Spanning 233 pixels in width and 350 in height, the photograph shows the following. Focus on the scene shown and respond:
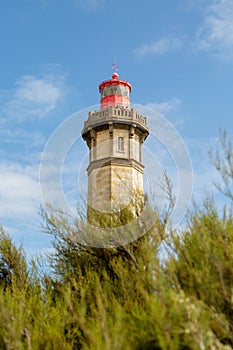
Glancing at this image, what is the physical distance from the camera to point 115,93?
763 inches

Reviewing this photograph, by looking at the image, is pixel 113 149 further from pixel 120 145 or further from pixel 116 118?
pixel 116 118

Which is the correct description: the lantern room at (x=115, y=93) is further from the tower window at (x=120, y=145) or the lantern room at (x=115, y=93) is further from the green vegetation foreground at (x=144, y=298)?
the green vegetation foreground at (x=144, y=298)

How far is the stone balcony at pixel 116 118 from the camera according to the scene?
17.3 meters

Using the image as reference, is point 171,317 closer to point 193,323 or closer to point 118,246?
point 193,323

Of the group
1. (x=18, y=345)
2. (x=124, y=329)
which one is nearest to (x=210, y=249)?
(x=124, y=329)

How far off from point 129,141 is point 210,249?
438 inches

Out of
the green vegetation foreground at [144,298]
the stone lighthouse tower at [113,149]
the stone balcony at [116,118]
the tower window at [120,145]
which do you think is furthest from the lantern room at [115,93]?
the green vegetation foreground at [144,298]

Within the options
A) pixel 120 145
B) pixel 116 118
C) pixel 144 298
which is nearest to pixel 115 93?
pixel 116 118

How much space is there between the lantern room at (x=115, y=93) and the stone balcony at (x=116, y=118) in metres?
1.30

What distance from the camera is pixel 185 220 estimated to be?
774cm

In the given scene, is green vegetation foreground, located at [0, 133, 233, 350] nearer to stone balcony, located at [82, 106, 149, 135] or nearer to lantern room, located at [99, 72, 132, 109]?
stone balcony, located at [82, 106, 149, 135]

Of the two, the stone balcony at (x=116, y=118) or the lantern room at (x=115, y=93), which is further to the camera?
the lantern room at (x=115, y=93)

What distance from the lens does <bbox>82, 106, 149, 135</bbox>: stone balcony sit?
17312 mm

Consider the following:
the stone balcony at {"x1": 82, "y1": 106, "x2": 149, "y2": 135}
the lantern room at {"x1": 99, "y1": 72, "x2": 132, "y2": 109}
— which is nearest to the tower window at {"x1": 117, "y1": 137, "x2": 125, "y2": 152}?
the stone balcony at {"x1": 82, "y1": 106, "x2": 149, "y2": 135}
